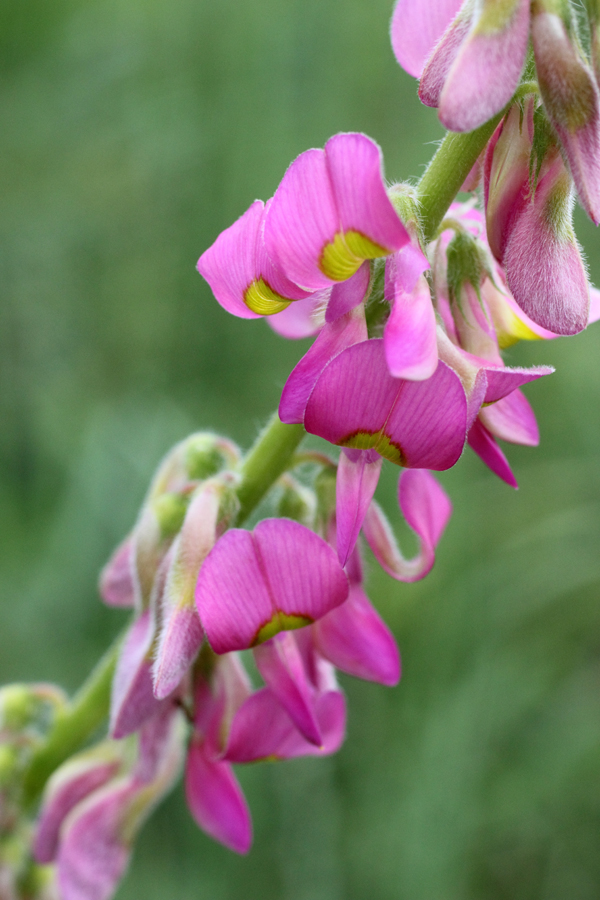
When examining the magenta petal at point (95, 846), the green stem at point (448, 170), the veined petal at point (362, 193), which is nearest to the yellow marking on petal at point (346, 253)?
the veined petal at point (362, 193)

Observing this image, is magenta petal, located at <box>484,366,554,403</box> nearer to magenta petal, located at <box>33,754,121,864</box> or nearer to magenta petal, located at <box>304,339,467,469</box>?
magenta petal, located at <box>304,339,467,469</box>

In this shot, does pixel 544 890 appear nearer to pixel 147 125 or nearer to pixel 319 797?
pixel 319 797

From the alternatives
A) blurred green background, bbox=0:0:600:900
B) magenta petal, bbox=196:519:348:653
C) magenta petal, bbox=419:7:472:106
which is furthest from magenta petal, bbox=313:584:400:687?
blurred green background, bbox=0:0:600:900

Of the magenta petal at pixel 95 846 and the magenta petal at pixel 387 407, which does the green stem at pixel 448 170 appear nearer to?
the magenta petal at pixel 387 407

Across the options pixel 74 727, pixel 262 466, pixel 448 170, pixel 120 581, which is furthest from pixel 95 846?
pixel 448 170

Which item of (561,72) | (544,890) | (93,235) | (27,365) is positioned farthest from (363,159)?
(93,235)

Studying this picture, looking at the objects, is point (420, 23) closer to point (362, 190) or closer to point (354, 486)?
point (362, 190)
